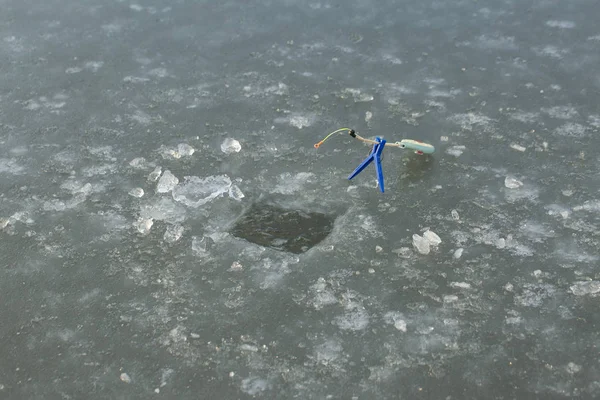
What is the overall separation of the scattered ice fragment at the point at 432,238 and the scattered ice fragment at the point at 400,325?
0.63 metres

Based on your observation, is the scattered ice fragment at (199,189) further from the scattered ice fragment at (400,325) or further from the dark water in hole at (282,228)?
the scattered ice fragment at (400,325)

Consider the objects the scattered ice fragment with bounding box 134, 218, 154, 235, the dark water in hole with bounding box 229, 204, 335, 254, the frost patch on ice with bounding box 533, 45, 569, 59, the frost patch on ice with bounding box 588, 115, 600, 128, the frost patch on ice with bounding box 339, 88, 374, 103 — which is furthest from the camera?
the frost patch on ice with bounding box 533, 45, 569, 59


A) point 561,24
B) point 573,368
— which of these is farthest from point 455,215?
point 561,24

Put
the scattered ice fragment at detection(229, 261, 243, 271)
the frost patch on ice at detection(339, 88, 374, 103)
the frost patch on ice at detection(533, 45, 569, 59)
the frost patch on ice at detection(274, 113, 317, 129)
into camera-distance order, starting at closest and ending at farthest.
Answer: the scattered ice fragment at detection(229, 261, 243, 271), the frost patch on ice at detection(274, 113, 317, 129), the frost patch on ice at detection(339, 88, 374, 103), the frost patch on ice at detection(533, 45, 569, 59)

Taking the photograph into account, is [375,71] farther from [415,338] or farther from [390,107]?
[415,338]

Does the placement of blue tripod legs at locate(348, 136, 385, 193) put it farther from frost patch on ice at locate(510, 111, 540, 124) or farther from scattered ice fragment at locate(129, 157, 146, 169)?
scattered ice fragment at locate(129, 157, 146, 169)

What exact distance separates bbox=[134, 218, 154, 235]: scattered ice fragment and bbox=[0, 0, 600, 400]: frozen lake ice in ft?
0.04

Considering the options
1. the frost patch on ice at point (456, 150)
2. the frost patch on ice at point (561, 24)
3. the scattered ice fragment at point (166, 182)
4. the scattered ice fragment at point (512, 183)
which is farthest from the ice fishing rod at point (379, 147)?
the frost patch on ice at point (561, 24)

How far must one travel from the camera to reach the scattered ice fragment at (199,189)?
4.70 m

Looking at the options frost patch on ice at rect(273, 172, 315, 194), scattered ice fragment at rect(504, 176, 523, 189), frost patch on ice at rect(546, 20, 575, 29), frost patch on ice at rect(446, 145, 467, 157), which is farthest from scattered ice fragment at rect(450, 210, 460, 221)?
frost patch on ice at rect(546, 20, 575, 29)

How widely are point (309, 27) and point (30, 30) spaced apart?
2.67m

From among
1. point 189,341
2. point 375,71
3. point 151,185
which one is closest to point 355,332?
point 189,341

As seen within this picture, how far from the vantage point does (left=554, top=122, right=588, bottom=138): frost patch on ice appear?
5.16m

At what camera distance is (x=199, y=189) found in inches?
189
